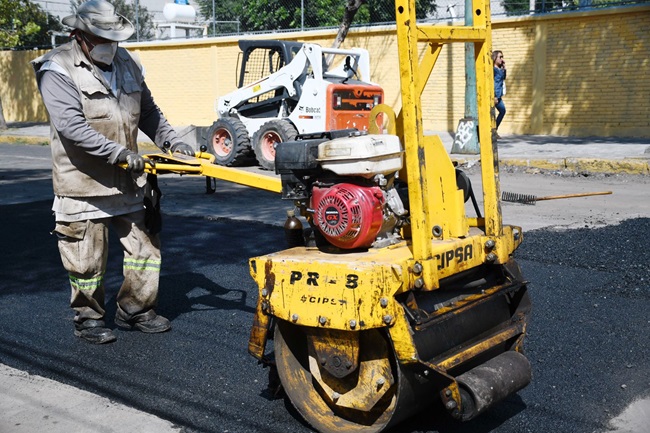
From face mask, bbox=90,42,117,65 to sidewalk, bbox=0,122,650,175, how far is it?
6.23 metres

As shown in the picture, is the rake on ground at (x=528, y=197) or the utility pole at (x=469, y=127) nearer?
the rake on ground at (x=528, y=197)

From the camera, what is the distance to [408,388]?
3340mm

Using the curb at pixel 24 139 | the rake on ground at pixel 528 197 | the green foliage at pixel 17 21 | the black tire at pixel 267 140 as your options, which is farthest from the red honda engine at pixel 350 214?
the green foliage at pixel 17 21

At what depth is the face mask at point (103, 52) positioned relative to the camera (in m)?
4.77

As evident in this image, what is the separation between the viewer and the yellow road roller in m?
3.30

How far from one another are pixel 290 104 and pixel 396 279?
11.5 metres

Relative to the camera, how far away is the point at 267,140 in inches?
549

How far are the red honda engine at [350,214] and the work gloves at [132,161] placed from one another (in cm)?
135

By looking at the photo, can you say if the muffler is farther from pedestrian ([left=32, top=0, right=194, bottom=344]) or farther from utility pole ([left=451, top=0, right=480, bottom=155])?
utility pole ([left=451, top=0, right=480, bottom=155])

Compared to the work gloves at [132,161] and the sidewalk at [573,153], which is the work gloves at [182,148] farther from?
the sidewalk at [573,153]

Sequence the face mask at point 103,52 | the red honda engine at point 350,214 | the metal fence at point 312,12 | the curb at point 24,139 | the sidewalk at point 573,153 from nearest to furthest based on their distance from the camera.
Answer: the red honda engine at point 350,214
the face mask at point 103,52
the sidewalk at point 573,153
the metal fence at point 312,12
the curb at point 24,139

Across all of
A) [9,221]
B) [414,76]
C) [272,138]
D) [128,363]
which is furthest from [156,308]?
[272,138]

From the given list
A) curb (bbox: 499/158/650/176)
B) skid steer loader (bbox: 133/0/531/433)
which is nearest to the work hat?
skid steer loader (bbox: 133/0/531/433)

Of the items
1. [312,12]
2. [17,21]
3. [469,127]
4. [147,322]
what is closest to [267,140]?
[469,127]
